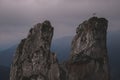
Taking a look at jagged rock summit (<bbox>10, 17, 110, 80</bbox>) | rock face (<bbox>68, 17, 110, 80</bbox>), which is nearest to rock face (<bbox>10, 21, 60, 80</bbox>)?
jagged rock summit (<bbox>10, 17, 110, 80</bbox>)

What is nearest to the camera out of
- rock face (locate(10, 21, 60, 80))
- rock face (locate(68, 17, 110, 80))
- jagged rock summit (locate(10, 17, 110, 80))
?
rock face (locate(10, 21, 60, 80))

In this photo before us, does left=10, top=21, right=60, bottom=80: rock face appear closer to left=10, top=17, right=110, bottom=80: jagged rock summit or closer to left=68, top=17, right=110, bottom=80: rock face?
left=10, top=17, right=110, bottom=80: jagged rock summit

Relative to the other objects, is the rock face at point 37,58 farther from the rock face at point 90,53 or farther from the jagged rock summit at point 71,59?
the rock face at point 90,53

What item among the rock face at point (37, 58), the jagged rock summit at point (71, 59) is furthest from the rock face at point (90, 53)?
the rock face at point (37, 58)

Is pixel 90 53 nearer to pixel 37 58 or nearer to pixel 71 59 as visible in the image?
pixel 71 59

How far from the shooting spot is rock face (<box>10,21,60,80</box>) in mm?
51906

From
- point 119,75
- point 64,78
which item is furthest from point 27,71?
point 119,75

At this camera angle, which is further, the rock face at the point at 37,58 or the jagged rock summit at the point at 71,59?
the jagged rock summit at the point at 71,59

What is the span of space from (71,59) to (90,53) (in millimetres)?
2827

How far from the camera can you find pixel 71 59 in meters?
60.3

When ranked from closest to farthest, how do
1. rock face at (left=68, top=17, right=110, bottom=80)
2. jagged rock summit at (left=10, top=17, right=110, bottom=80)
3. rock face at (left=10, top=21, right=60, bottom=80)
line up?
1. rock face at (left=10, top=21, right=60, bottom=80)
2. jagged rock summit at (left=10, top=17, right=110, bottom=80)
3. rock face at (left=68, top=17, right=110, bottom=80)

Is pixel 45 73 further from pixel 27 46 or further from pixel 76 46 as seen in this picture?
pixel 76 46

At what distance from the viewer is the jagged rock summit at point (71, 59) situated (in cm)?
5212

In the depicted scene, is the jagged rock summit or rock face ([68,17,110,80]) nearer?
the jagged rock summit
